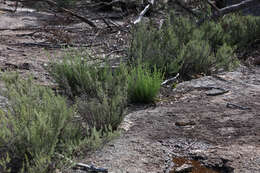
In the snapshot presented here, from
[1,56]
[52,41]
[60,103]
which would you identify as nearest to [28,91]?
[60,103]

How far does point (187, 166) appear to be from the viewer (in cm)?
275

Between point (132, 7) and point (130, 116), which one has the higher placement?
point (132, 7)

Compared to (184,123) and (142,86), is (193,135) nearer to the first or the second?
(184,123)

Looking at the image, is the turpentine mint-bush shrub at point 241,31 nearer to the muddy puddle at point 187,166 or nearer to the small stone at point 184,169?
the muddy puddle at point 187,166

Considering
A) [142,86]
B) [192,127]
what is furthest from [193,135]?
Answer: [142,86]

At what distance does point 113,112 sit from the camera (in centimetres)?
320

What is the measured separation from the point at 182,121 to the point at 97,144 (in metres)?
1.09

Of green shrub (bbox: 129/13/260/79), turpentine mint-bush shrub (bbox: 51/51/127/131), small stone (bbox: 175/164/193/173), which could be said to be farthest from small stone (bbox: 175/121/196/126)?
green shrub (bbox: 129/13/260/79)

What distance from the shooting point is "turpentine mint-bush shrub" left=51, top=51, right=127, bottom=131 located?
3.17 m

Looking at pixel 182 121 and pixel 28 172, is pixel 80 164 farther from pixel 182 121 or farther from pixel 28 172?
pixel 182 121

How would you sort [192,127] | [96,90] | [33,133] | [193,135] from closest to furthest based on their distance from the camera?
[33,133] < [193,135] < [192,127] < [96,90]

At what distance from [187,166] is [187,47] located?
2.71 m

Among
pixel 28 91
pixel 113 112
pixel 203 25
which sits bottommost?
pixel 113 112

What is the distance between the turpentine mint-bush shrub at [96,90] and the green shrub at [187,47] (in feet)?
1.75
